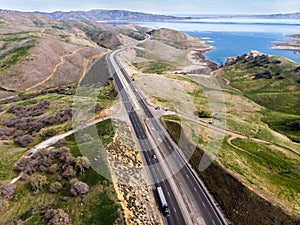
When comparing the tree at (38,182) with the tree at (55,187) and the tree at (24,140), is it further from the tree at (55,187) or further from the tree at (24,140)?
the tree at (24,140)

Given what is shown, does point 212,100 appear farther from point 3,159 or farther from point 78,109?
point 3,159

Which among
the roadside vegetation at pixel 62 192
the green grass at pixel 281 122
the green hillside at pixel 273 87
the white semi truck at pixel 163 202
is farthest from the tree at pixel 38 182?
the green hillside at pixel 273 87

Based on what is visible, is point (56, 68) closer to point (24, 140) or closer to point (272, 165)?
point (24, 140)

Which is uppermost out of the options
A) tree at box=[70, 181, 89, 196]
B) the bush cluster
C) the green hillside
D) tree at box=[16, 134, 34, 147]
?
tree at box=[70, 181, 89, 196]

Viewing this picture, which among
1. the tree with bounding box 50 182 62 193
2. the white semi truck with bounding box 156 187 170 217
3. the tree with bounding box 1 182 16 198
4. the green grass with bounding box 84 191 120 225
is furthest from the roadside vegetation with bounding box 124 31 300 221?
the tree with bounding box 1 182 16 198

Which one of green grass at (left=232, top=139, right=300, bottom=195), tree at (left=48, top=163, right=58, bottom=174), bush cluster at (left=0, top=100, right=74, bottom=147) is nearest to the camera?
green grass at (left=232, top=139, right=300, bottom=195)

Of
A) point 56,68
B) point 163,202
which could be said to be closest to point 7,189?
point 163,202

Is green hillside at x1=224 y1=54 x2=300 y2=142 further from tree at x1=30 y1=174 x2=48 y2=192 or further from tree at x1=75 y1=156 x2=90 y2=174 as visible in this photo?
tree at x1=30 y1=174 x2=48 y2=192
